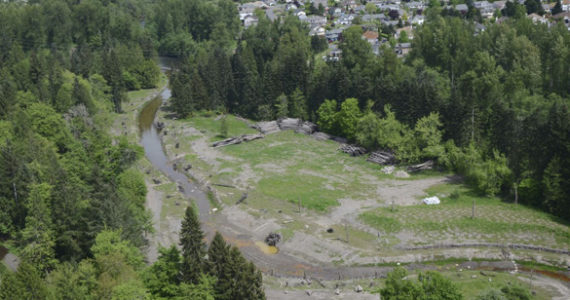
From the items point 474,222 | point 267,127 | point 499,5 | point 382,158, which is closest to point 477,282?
point 474,222

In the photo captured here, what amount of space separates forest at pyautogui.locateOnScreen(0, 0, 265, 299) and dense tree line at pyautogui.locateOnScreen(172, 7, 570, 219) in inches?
918

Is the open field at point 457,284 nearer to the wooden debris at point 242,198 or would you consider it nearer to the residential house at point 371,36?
the wooden debris at point 242,198

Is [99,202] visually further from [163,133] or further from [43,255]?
[163,133]

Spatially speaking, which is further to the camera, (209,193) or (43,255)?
(209,193)

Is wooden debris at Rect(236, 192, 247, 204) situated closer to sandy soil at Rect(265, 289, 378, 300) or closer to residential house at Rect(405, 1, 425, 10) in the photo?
sandy soil at Rect(265, 289, 378, 300)

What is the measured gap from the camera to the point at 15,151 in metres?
66.4

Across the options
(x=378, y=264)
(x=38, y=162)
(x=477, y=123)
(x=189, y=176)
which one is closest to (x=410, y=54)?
(x=477, y=123)

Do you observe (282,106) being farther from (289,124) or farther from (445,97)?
(445,97)

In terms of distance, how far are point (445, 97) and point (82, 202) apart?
175 ft

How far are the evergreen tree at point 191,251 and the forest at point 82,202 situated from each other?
0.27 feet

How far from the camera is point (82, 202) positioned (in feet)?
183

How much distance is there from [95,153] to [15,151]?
948 centimetres

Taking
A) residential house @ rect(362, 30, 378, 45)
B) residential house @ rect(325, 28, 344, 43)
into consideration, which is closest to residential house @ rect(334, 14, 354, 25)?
residential house @ rect(325, 28, 344, 43)

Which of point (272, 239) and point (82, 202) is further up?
point (82, 202)
